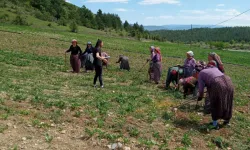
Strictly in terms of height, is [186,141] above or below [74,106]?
below

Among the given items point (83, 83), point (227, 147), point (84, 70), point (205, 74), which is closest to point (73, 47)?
point (84, 70)

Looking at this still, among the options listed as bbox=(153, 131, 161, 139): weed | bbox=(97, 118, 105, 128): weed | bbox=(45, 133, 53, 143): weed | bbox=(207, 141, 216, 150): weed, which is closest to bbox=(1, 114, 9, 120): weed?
bbox=(45, 133, 53, 143): weed

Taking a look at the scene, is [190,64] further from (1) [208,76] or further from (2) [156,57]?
(1) [208,76]

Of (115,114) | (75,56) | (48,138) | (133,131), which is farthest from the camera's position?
(75,56)

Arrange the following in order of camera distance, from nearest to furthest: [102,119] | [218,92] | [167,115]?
[218,92], [102,119], [167,115]

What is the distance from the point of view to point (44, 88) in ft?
37.1

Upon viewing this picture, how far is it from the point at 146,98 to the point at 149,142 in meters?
4.21

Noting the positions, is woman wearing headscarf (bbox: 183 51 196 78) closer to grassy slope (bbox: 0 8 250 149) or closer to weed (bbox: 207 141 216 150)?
grassy slope (bbox: 0 8 250 149)

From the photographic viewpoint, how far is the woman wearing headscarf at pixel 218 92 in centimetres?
809

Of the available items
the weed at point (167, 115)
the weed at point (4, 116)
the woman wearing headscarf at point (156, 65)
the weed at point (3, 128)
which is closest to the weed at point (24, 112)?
the weed at point (4, 116)

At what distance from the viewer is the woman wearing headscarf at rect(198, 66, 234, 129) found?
809cm

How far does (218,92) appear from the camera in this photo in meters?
8.09

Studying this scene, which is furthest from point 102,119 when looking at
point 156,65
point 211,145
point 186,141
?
point 156,65

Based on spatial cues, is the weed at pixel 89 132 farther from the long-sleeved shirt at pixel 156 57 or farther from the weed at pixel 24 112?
the long-sleeved shirt at pixel 156 57
